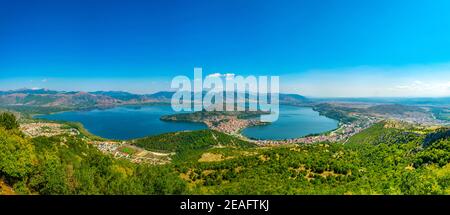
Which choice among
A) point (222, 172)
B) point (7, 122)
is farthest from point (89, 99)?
point (7, 122)

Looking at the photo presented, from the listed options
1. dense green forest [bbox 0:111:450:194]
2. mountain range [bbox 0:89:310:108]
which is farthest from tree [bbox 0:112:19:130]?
mountain range [bbox 0:89:310:108]

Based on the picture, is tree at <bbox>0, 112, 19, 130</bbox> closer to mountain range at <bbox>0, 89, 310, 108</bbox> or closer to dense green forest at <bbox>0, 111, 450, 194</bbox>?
dense green forest at <bbox>0, 111, 450, 194</bbox>

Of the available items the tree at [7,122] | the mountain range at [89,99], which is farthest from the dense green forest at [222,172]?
the mountain range at [89,99]

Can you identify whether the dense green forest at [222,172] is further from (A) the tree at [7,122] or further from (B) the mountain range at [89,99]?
(B) the mountain range at [89,99]

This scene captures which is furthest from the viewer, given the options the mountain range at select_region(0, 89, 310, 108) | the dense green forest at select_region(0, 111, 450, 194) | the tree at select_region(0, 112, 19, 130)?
the mountain range at select_region(0, 89, 310, 108)

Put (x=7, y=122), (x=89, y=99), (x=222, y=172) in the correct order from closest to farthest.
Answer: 1. (x=7, y=122)
2. (x=222, y=172)
3. (x=89, y=99)

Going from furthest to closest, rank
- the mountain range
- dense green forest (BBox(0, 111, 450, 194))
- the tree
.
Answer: the mountain range, the tree, dense green forest (BBox(0, 111, 450, 194))

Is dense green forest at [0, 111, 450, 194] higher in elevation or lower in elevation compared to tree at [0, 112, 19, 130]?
lower

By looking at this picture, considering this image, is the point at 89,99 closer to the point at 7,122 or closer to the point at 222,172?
the point at 222,172
